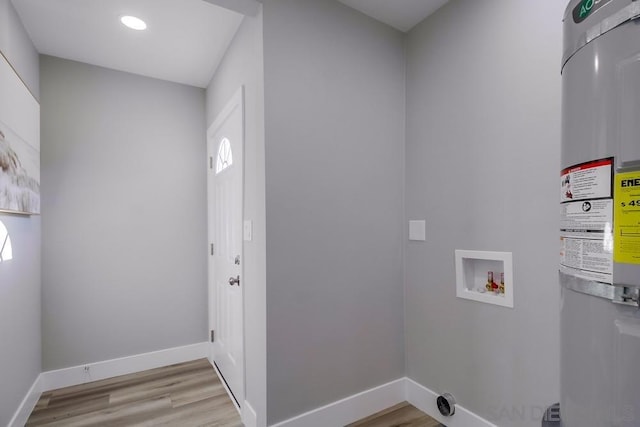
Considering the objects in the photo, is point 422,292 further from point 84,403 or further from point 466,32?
point 84,403

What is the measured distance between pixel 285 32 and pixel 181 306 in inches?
96.1

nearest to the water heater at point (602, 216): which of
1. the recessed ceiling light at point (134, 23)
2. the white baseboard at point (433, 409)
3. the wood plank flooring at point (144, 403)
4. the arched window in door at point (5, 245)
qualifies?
the white baseboard at point (433, 409)

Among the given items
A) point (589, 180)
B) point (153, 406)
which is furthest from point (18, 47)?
point (589, 180)

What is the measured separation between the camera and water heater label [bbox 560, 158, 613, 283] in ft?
2.02

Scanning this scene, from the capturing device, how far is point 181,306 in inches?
114

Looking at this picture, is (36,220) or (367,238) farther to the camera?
(36,220)

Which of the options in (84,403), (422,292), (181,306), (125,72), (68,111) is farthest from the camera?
(181,306)

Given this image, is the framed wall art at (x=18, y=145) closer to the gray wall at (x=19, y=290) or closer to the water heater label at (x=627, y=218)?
the gray wall at (x=19, y=290)

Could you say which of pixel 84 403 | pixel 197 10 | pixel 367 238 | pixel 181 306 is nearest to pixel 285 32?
pixel 197 10

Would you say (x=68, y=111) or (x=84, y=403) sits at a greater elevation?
(x=68, y=111)

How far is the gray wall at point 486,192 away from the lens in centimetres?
146

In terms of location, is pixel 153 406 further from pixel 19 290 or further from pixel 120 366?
pixel 19 290

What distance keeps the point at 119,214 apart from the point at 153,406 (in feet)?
4.97

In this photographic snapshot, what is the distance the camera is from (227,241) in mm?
2457
